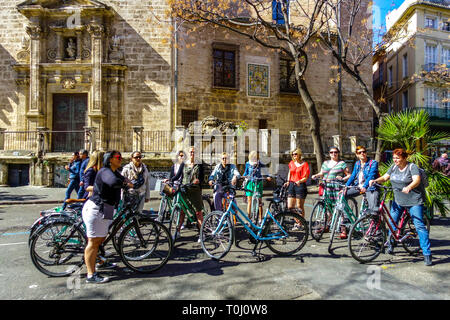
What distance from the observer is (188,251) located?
537 cm

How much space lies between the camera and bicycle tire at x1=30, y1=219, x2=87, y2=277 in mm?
4230

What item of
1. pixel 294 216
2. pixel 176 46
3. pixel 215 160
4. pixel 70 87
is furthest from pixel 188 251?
pixel 70 87

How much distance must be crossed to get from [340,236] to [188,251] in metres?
3.09

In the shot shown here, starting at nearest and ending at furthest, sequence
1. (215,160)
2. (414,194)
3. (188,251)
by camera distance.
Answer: (414,194) → (188,251) → (215,160)

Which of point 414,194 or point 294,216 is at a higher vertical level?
point 414,194

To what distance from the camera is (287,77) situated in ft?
66.7

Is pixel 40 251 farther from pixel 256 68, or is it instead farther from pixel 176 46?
pixel 256 68

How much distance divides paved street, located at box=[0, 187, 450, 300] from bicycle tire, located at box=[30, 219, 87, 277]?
0.57 feet

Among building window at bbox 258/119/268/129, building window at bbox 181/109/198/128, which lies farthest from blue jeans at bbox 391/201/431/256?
building window at bbox 258/119/268/129

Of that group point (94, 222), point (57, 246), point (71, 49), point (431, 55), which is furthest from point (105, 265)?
point (431, 55)

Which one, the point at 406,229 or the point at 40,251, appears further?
the point at 406,229

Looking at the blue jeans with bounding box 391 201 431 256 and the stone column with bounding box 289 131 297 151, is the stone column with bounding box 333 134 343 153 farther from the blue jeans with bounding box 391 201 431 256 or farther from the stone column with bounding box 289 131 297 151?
the blue jeans with bounding box 391 201 431 256

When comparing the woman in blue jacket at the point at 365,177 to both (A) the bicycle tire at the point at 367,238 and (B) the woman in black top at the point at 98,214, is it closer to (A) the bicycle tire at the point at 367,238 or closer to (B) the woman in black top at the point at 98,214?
(A) the bicycle tire at the point at 367,238

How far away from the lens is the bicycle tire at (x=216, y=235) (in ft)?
16.1
